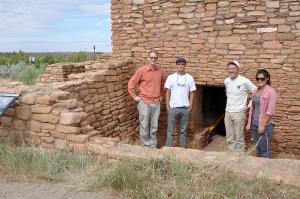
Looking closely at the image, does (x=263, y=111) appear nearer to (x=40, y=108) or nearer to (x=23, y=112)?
(x=40, y=108)

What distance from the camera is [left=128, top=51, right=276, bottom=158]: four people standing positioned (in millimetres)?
5746

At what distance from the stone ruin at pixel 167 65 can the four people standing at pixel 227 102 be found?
0.99 metres

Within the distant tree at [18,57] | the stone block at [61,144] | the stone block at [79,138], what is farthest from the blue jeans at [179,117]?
the distant tree at [18,57]

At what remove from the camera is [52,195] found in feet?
13.0

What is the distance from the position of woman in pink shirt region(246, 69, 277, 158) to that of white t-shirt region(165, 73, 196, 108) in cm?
111

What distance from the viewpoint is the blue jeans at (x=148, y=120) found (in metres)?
6.68

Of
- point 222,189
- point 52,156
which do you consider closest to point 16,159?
point 52,156

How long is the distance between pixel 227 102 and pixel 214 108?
147 inches

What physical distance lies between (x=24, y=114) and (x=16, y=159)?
121cm

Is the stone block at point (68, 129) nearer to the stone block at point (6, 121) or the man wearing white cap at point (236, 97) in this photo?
the stone block at point (6, 121)

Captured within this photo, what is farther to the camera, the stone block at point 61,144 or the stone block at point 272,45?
the stone block at point 272,45

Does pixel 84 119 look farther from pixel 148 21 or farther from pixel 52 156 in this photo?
pixel 148 21

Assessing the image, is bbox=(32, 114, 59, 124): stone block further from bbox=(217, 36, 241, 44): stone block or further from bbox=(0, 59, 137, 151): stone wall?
bbox=(217, 36, 241, 44): stone block

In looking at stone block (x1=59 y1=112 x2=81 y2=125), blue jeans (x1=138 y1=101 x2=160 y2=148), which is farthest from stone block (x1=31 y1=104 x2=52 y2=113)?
blue jeans (x1=138 y1=101 x2=160 y2=148)
